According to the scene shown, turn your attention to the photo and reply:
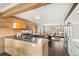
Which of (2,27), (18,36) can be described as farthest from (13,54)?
(2,27)

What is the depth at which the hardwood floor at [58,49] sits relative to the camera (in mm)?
1444

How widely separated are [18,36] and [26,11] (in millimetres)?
389

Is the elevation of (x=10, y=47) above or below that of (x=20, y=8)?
below

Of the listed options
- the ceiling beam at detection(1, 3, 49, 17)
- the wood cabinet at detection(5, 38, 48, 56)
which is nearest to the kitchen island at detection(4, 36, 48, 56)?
the wood cabinet at detection(5, 38, 48, 56)

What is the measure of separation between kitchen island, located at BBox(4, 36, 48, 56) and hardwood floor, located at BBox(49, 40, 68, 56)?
94mm

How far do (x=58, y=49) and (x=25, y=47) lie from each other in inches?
19.2

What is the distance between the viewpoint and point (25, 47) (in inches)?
58.8

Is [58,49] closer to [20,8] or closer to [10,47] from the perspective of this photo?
[10,47]

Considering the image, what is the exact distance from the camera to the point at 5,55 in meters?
1.46

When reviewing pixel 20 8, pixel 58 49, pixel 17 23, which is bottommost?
pixel 58 49

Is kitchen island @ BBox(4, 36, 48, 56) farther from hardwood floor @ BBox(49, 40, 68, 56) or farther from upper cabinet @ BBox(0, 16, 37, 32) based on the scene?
upper cabinet @ BBox(0, 16, 37, 32)

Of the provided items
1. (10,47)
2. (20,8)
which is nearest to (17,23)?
(20,8)

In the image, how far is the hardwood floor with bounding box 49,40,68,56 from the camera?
1.44 meters

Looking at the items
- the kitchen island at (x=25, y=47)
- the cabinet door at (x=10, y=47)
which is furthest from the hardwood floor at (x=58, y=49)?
Result: the cabinet door at (x=10, y=47)
